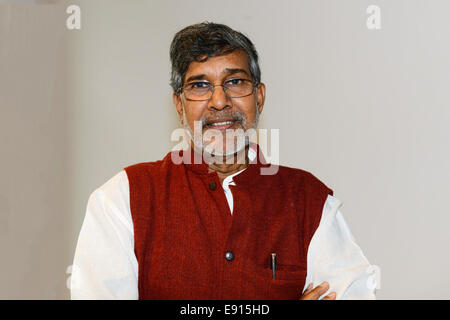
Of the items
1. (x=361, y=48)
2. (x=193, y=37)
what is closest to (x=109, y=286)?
(x=193, y=37)

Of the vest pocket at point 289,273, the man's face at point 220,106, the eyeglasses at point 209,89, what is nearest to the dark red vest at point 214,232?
the vest pocket at point 289,273

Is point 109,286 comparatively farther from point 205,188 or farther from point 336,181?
point 336,181

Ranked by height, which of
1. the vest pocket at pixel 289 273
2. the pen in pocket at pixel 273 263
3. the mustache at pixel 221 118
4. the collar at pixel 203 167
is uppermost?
the mustache at pixel 221 118

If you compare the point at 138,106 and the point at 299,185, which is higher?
the point at 138,106

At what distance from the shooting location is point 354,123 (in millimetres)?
2729

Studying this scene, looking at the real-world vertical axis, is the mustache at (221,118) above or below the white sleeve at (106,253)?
above

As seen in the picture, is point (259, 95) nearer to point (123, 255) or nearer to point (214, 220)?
point (214, 220)

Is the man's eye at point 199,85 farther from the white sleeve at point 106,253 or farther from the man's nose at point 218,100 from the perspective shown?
the white sleeve at point 106,253

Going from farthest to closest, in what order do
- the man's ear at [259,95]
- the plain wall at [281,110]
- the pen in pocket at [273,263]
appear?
the plain wall at [281,110] → the man's ear at [259,95] → the pen in pocket at [273,263]

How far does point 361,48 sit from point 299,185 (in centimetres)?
112

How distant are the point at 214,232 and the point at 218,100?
0.46 meters

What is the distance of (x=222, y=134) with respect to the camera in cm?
183

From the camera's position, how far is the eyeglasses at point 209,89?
6.03 ft

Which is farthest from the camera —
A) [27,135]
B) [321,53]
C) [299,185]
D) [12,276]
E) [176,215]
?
[321,53]
